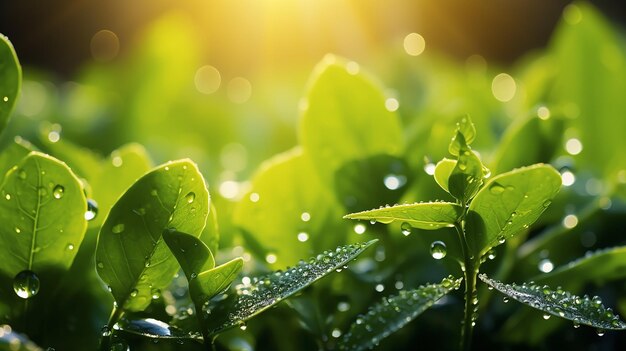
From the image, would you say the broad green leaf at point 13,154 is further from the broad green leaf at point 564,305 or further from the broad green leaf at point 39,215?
the broad green leaf at point 564,305

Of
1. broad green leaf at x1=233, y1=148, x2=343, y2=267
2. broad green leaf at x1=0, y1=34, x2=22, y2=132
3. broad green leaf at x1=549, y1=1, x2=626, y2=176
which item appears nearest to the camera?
broad green leaf at x1=0, y1=34, x2=22, y2=132

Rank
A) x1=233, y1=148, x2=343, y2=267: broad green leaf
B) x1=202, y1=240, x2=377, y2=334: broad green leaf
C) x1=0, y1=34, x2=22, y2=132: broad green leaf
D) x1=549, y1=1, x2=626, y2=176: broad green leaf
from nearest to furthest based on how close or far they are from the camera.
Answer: x1=202, y1=240, x2=377, y2=334: broad green leaf → x1=0, y1=34, x2=22, y2=132: broad green leaf → x1=233, y1=148, x2=343, y2=267: broad green leaf → x1=549, y1=1, x2=626, y2=176: broad green leaf

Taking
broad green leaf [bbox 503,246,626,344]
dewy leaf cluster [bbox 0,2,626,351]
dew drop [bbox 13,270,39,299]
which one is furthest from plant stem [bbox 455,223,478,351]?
dew drop [bbox 13,270,39,299]

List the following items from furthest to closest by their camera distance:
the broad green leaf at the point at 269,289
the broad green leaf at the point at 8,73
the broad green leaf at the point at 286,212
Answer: the broad green leaf at the point at 286,212 → the broad green leaf at the point at 8,73 → the broad green leaf at the point at 269,289

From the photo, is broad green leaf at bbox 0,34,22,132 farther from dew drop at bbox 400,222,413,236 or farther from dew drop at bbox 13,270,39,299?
dew drop at bbox 400,222,413,236

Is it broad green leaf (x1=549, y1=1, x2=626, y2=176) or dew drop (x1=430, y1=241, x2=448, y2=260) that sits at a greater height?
broad green leaf (x1=549, y1=1, x2=626, y2=176)

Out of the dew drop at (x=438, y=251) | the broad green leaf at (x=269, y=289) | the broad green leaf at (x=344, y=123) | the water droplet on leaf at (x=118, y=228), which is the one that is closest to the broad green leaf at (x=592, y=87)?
the broad green leaf at (x=344, y=123)
